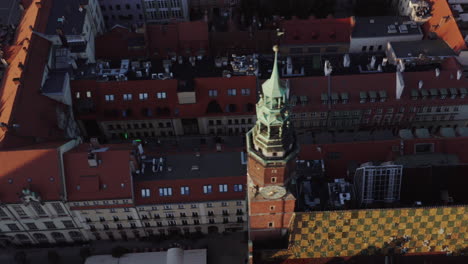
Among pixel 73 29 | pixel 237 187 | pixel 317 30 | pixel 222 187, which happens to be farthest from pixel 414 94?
pixel 73 29

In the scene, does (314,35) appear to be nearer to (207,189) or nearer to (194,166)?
(194,166)

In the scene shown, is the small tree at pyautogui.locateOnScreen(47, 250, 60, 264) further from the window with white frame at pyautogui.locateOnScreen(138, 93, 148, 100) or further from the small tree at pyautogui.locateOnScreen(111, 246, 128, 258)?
the window with white frame at pyautogui.locateOnScreen(138, 93, 148, 100)

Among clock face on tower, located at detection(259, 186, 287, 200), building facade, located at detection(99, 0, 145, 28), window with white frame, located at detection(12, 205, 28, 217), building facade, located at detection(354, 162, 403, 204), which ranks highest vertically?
building facade, located at detection(99, 0, 145, 28)

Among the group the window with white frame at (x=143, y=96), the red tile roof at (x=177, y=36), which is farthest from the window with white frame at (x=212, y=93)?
the red tile roof at (x=177, y=36)

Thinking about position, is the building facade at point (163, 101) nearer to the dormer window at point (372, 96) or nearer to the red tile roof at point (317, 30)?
the red tile roof at point (317, 30)

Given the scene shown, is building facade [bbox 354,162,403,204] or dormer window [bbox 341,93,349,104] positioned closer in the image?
building facade [bbox 354,162,403,204]

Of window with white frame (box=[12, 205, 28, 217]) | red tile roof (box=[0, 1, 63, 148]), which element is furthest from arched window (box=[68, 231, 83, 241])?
red tile roof (box=[0, 1, 63, 148])

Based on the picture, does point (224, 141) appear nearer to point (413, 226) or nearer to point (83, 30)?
point (83, 30)
